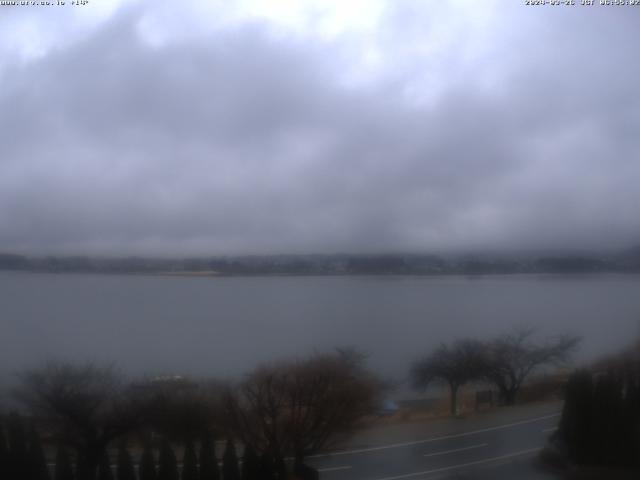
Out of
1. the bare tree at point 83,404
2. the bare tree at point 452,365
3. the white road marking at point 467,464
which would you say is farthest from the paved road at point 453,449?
the bare tree at point 83,404

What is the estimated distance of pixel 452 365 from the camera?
2.99 m

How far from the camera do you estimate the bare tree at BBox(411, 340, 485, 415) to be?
296 cm

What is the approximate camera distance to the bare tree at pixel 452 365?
9.70 feet

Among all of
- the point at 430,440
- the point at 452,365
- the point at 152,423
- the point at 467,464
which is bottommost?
the point at 467,464

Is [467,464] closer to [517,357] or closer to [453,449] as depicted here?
[453,449]

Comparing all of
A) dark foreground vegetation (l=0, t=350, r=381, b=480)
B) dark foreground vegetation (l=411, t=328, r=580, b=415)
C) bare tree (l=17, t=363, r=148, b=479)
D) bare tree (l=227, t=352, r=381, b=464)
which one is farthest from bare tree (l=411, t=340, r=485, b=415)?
bare tree (l=17, t=363, r=148, b=479)

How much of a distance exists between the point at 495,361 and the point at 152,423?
159cm

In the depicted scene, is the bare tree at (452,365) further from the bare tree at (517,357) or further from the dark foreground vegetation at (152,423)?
the dark foreground vegetation at (152,423)

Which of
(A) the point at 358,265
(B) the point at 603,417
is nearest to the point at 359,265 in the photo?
(A) the point at 358,265

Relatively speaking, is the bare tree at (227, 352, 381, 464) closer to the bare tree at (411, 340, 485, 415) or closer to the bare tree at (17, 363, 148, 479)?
the bare tree at (411, 340, 485, 415)

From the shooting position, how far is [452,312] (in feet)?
9.95

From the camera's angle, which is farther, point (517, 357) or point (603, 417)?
point (603, 417)

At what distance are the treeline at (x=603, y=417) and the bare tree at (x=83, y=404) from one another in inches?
83.7

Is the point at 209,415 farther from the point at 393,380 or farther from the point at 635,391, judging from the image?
the point at 635,391
